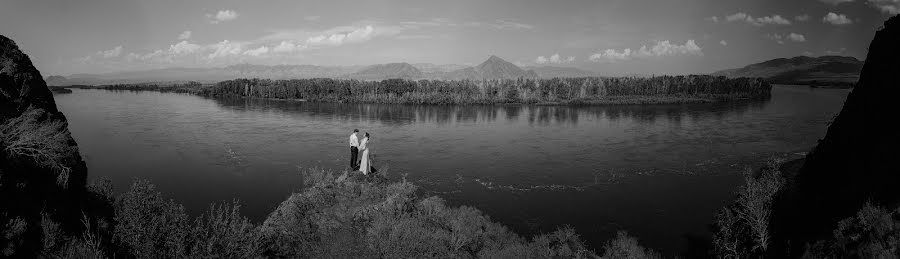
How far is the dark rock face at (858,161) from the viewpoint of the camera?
961 centimetres

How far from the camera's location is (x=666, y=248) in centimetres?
1948

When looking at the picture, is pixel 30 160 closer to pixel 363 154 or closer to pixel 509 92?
pixel 363 154

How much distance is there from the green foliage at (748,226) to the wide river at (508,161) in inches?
78.8

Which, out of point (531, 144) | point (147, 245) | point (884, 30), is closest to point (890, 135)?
point (884, 30)

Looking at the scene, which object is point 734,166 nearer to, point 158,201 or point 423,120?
point 158,201

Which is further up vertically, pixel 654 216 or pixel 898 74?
pixel 898 74

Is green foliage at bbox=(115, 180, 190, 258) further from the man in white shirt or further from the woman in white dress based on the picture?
the man in white shirt

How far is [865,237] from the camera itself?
8.30 m

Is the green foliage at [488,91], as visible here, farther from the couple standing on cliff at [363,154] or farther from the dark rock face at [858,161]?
the dark rock face at [858,161]

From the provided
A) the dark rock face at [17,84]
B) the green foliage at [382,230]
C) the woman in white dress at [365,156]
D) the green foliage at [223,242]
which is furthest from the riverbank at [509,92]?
the green foliage at [223,242]

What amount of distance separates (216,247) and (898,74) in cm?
1841

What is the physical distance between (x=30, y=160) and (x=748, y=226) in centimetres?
2671

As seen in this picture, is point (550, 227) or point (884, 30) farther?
point (550, 227)

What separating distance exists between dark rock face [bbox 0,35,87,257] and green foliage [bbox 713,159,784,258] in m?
21.7
